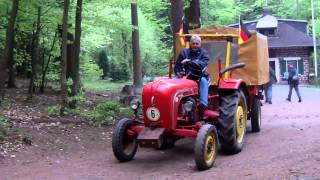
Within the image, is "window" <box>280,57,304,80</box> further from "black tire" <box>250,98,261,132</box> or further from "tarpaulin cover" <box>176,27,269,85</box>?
"tarpaulin cover" <box>176,27,269,85</box>

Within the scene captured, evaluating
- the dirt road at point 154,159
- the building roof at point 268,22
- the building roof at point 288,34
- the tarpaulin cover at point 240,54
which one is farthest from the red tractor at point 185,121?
the building roof at point 268,22

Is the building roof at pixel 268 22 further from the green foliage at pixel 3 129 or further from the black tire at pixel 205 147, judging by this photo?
the black tire at pixel 205 147

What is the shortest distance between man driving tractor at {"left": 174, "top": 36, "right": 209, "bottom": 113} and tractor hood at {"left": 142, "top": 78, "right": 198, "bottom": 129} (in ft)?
1.58

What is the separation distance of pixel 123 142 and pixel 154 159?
72 cm

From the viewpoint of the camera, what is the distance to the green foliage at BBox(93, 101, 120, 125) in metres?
13.4

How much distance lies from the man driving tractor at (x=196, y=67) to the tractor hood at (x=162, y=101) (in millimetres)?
483

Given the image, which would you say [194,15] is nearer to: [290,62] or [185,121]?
[185,121]

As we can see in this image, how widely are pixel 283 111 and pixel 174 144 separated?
8.80 m

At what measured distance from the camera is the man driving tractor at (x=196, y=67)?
9.48 m

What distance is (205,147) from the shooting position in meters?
8.54

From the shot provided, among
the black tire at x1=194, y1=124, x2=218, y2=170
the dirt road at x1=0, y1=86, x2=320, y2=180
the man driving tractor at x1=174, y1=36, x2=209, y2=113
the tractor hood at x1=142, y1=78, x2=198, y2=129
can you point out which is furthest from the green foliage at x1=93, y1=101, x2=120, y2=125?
the black tire at x1=194, y1=124, x2=218, y2=170

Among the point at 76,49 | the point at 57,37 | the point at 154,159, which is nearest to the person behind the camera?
the point at 154,159

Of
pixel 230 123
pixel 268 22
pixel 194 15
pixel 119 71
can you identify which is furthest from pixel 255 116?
pixel 268 22

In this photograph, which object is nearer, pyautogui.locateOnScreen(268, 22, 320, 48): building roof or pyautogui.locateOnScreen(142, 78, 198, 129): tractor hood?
pyautogui.locateOnScreen(142, 78, 198, 129): tractor hood
